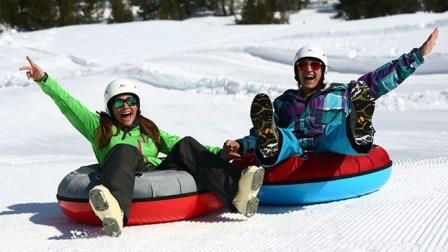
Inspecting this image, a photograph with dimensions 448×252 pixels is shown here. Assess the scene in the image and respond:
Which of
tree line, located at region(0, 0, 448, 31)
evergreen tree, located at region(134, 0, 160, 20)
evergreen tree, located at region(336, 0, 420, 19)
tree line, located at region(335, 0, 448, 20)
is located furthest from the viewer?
evergreen tree, located at region(134, 0, 160, 20)

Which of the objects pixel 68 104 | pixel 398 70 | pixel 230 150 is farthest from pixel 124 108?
pixel 398 70

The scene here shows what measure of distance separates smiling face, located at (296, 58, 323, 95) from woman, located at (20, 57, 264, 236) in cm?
82

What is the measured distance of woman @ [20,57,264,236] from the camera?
12.4 feet

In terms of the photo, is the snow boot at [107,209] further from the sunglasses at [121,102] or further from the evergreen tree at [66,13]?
the evergreen tree at [66,13]

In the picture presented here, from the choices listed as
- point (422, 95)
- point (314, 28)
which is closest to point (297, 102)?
point (422, 95)

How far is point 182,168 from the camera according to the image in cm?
424

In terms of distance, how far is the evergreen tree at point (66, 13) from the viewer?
3033 centimetres

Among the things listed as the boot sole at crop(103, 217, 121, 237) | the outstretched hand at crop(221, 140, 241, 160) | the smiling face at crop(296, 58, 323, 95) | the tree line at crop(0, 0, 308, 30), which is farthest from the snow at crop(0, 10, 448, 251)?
the tree line at crop(0, 0, 308, 30)

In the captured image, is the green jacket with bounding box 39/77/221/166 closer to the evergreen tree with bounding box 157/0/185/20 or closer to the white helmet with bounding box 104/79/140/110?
the white helmet with bounding box 104/79/140/110

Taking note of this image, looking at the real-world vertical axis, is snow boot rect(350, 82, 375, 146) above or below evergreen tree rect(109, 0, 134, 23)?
below

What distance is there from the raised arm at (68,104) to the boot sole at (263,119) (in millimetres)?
1056

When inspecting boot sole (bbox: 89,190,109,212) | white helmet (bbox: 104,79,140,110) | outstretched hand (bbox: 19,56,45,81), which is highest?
outstretched hand (bbox: 19,56,45,81)

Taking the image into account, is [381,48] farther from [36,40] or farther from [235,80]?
[36,40]

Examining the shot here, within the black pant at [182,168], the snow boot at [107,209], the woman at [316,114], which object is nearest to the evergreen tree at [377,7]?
the woman at [316,114]
